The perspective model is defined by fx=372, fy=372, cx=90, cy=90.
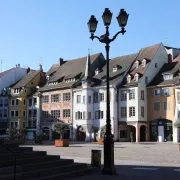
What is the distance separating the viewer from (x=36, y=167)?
13.5 m

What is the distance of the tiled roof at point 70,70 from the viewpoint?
68.5 m

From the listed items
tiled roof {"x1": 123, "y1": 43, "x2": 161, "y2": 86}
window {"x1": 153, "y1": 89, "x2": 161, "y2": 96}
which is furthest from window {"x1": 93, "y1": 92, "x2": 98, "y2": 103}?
window {"x1": 153, "y1": 89, "x2": 161, "y2": 96}

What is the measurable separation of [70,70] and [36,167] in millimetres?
59023

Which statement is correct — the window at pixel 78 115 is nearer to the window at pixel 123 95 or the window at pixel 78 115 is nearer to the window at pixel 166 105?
the window at pixel 123 95

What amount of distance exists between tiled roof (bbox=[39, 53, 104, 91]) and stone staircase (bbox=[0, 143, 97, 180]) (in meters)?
51.5

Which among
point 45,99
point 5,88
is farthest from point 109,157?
point 5,88

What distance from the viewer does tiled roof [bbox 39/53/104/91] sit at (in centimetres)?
6850

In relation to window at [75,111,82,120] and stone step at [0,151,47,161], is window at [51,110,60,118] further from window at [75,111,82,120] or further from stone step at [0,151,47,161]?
stone step at [0,151,47,161]

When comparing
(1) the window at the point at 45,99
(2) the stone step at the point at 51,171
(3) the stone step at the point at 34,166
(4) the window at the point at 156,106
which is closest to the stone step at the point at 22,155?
(3) the stone step at the point at 34,166

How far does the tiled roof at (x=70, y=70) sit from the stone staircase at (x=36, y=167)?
51.5 metres

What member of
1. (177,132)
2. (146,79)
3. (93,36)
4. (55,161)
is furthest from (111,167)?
(146,79)

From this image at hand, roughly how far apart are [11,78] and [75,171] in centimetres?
6943

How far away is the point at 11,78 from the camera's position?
3214 inches

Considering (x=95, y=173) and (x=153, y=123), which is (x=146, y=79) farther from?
(x=95, y=173)
